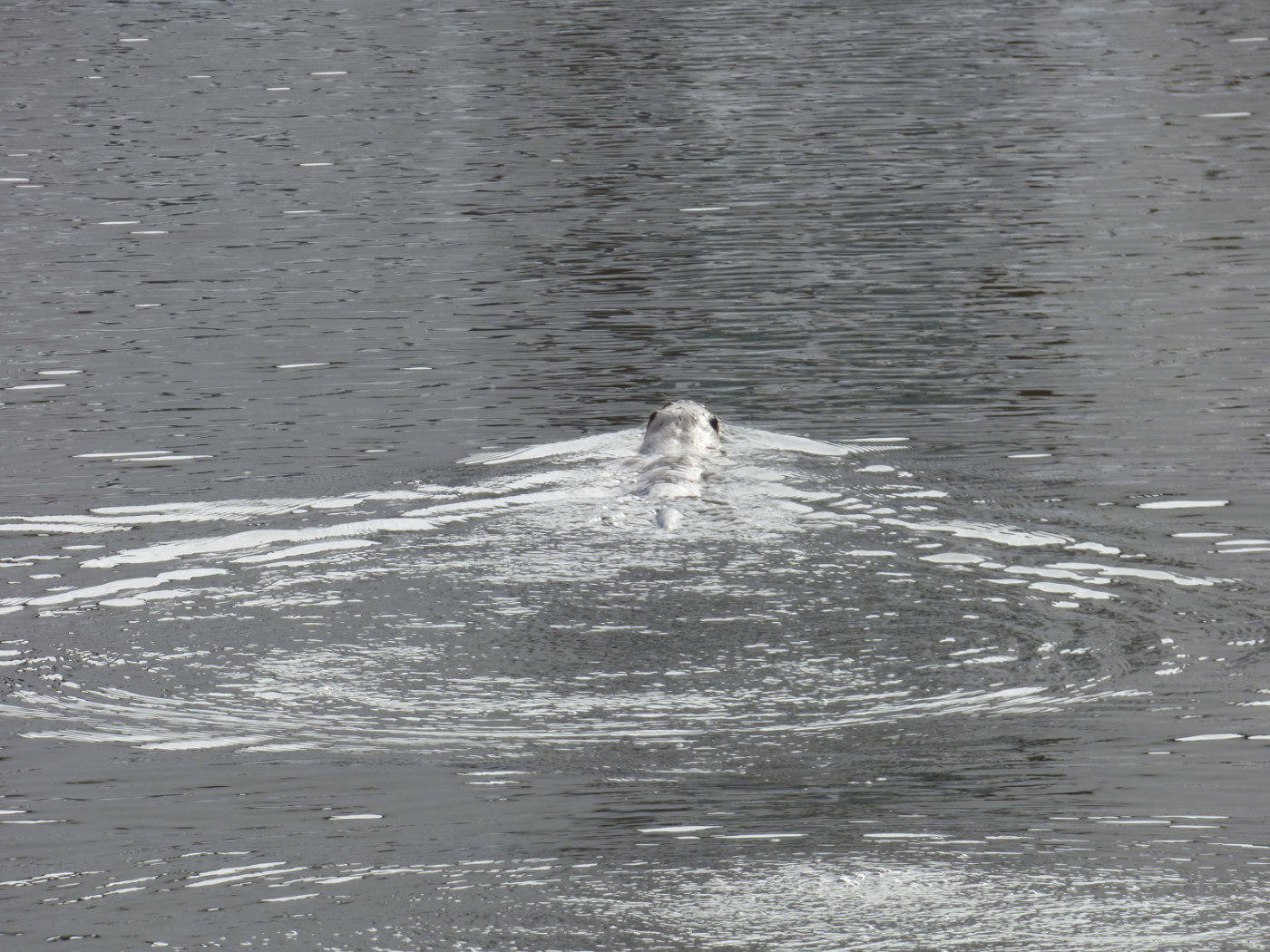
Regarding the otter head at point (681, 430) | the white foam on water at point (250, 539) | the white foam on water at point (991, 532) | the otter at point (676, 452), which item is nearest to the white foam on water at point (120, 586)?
the white foam on water at point (250, 539)

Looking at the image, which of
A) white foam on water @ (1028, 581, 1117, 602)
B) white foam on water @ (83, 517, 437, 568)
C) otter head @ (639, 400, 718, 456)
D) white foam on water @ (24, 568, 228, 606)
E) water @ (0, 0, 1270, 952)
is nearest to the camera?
water @ (0, 0, 1270, 952)

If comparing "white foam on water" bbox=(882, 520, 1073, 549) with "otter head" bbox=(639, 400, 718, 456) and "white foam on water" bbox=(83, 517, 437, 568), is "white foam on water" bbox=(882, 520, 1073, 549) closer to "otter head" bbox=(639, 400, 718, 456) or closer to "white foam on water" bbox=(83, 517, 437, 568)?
"otter head" bbox=(639, 400, 718, 456)

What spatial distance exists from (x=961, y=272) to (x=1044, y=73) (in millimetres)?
18050

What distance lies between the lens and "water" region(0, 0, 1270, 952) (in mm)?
8070

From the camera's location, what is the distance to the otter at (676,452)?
13070mm

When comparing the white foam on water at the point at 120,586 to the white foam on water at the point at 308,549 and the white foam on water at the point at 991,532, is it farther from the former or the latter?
the white foam on water at the point at 991,532

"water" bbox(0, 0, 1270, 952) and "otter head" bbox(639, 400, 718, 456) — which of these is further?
"otter head" bbox(639, 400, 718, 456)

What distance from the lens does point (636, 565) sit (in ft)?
37.5

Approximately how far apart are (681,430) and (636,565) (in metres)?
3.13

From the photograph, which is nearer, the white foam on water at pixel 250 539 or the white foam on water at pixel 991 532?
the white foam on water at pixel 991 532

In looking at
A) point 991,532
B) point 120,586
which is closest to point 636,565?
point 991,532

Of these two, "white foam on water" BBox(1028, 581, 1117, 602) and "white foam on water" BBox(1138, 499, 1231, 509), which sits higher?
"white foam on water" BBox(1028, 581, 1117, 602)

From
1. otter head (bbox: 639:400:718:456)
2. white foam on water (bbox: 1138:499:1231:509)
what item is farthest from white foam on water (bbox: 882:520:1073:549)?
otter head (bbox: 639:400:718:456)

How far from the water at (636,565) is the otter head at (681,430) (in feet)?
0.91
